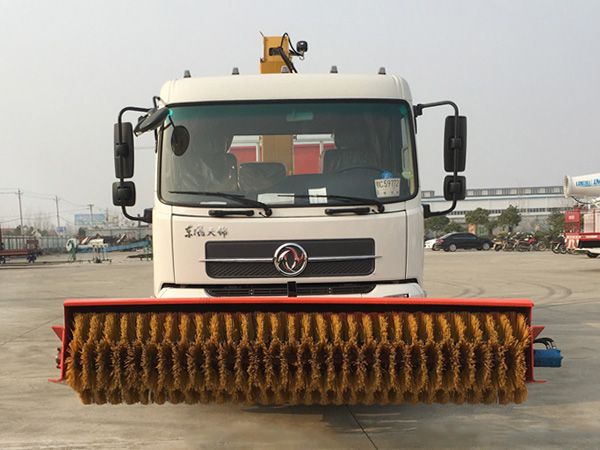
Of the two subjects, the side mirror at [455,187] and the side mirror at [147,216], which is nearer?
the side mirror at [455,187]

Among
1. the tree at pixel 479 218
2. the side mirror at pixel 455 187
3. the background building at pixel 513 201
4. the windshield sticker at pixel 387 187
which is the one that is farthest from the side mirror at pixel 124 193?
the background building at pixel 513 201

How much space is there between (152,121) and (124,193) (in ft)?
2.20

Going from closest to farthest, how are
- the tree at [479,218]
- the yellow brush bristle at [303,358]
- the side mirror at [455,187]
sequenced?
the yellow brush bristle at [303,358], the side mirror at [455,187], the tree at [479,218]

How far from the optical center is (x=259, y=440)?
452 cm

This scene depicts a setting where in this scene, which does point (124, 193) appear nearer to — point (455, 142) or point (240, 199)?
point (240, 199)

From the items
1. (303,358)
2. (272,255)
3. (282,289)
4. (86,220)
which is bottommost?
(86,220)

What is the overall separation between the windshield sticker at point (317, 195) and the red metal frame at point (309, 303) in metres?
1.17

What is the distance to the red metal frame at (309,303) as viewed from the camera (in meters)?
3.93

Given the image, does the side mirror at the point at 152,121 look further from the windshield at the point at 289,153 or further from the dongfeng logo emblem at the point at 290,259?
the dongfeng logo emblem at the point at 290,259

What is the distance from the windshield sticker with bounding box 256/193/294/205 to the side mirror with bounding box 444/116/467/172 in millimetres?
1302

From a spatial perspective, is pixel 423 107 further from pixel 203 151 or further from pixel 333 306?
pixel 333 306

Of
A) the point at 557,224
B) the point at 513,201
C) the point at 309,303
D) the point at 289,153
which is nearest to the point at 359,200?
the point at 289,153

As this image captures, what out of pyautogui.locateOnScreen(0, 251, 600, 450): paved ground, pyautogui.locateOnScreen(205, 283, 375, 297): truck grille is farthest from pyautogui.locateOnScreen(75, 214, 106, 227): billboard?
pyautogui.locateOnScreen(205, 283, 375, 297): truck grille

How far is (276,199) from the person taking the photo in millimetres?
5031
